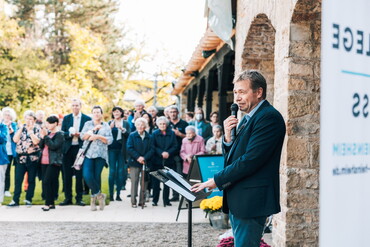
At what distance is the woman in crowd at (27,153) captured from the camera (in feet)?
29.1

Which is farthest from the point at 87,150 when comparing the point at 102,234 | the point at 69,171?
the point at 102,234

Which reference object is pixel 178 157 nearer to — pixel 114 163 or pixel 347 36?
pixel 114 163

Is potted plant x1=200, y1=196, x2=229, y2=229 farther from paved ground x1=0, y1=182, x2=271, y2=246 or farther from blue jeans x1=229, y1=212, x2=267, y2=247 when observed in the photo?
blue jeans x1=229, y1=212, x2=267, y2=247

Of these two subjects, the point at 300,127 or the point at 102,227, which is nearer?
the point at 300,127

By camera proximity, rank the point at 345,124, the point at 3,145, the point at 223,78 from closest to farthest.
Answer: the point at 345,124 < the point at 3,145 < the point at 223,78

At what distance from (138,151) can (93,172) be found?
108 cm

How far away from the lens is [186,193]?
13.3ft

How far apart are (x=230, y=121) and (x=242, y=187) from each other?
1.50ft

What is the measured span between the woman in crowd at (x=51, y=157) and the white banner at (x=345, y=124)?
24.9 feet

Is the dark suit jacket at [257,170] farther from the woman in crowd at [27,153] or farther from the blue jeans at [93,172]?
the woman in crowd at [27,153]

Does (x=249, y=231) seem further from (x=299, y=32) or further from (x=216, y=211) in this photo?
(x=216, y=211)

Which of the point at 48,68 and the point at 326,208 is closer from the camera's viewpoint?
the point at 326,208

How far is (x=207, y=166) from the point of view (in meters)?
7.59

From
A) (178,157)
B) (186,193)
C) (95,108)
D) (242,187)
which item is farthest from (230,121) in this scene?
(178,157)
